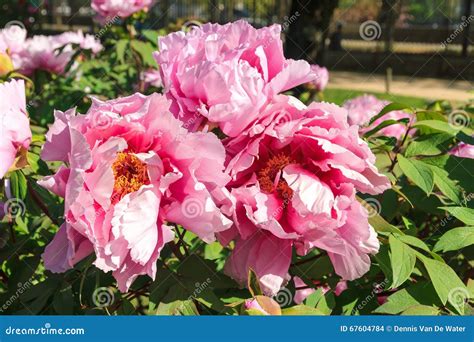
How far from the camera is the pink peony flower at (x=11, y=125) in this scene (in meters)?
0.98

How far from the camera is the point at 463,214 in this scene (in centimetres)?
107

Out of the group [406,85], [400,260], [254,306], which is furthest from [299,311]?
[406,85]

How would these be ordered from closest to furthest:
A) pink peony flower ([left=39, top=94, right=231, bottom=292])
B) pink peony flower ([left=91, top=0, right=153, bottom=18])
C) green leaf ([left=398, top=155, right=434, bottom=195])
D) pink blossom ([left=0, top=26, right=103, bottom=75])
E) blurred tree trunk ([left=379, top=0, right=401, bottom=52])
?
pink peony flower ([left=39, top=94, right=231, bottom=292]) < green leaf ([left=398, top=155, right=434, bottom=195]) < pink blossom ([left=0, top=26, right=103, bottom=75]) < pink peony flower ([left=91, top=0, right=153, bottom=18]) < blurred tree trunk ([left=379, top=0, right=401, bottom=52])

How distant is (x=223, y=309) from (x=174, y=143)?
25 cm

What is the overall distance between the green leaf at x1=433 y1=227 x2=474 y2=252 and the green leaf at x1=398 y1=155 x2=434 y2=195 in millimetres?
79

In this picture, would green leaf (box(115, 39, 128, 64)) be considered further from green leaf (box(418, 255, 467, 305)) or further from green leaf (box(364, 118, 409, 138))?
green leaf (box(418, 255, 467, 305))

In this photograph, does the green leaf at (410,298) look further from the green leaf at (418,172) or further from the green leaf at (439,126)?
the green leaf at (439,126)

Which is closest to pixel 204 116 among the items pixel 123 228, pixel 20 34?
pixel 123 228

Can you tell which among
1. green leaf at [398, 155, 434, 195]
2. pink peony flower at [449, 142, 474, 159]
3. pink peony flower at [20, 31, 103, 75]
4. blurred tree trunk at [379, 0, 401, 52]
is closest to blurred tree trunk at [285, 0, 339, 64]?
pink peony flower at [20, 31, 103, 75]

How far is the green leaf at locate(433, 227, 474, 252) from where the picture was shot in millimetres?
1022

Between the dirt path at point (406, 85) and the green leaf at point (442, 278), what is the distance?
32.8ft

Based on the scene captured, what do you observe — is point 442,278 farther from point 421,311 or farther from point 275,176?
point 275,176

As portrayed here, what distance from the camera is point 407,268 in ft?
3.18

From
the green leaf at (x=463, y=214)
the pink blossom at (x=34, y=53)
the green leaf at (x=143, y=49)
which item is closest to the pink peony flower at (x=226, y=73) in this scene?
the green leaf at (x=463, y=214)
